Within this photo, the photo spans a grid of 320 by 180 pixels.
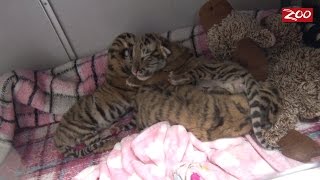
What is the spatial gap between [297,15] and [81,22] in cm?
80

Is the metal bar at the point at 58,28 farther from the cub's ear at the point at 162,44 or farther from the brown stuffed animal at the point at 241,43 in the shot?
the brown stuffed animal at the point at 241,43

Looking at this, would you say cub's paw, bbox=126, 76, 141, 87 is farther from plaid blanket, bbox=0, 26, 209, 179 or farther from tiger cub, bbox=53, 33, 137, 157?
plaid blanket, bbox=0, 26, 209, 179

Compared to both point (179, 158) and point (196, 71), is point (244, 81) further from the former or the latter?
point (179, 158)

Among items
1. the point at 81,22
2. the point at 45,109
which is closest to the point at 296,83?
the point at 81,22

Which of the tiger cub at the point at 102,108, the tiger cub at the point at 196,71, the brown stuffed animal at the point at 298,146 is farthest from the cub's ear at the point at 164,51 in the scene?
the brown stuffed animal at the point at 298,146

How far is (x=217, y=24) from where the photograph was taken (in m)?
1.46

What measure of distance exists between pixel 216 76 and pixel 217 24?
0.74 ft

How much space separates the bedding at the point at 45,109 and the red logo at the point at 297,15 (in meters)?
0.32

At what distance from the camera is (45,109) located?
1691 mm

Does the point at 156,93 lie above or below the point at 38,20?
below

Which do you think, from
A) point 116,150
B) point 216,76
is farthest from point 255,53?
point 116,150

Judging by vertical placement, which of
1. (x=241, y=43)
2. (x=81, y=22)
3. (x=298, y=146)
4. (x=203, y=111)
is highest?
(x=81, y=22)

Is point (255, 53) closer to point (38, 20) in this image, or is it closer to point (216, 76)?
point (216, 76)

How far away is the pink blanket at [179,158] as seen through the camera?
46.4 inches
